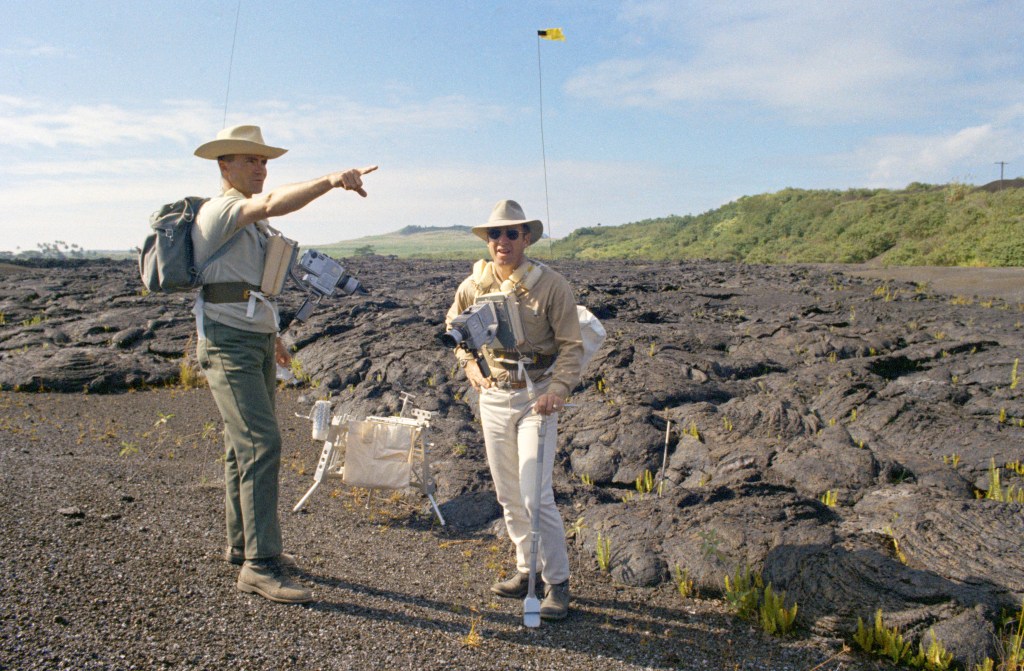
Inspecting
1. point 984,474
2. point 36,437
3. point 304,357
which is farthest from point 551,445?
point 304,357

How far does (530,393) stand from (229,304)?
1789 mm

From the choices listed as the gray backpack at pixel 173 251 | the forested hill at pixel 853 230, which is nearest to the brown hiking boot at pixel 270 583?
the gray backpack at pixel 173 251

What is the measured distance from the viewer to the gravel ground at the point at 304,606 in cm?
384

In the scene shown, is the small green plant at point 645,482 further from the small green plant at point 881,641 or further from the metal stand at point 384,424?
the small green plant at point 881,641

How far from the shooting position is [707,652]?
13.8 feet

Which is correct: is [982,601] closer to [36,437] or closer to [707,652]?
[707,652]

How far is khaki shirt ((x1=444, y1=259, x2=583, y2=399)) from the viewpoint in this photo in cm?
424

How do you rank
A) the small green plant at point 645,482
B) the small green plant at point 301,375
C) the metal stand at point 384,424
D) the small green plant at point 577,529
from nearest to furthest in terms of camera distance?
the small green plant at point 577,529
the metal stand at point 384,424
the small green plant at point 645,482
the small green plant at point 301,375

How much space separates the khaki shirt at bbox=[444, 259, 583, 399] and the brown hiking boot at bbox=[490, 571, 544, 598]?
128 cm

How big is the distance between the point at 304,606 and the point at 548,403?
5.88 ft

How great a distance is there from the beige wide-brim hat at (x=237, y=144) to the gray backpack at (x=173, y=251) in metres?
0.33

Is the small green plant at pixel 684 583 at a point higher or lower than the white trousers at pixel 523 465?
lower

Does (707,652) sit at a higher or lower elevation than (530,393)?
lower

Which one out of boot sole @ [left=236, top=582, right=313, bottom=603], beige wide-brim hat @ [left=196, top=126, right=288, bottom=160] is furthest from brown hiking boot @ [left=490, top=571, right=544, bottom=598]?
beige wide-brim hat @ [left=196, top=126, right=288, bottom=160]
